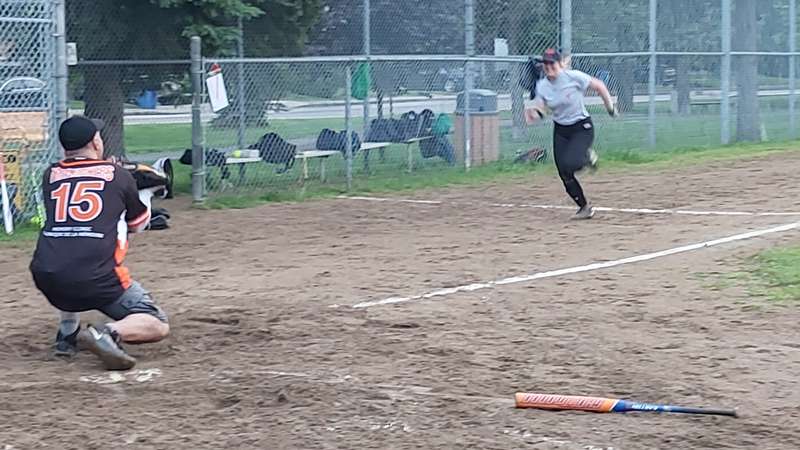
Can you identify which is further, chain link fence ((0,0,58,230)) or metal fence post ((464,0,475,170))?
metal fence post ((464,0,475,170))

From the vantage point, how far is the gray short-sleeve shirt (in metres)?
13.1

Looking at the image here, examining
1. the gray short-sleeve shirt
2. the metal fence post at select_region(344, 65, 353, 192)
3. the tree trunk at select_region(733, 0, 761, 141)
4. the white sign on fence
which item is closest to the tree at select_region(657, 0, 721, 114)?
the tree trunk at select_region(733, 0, 761, 141)

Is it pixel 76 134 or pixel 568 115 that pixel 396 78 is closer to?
pixel 568 115

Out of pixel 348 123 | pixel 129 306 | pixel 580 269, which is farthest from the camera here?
pixel 348 123

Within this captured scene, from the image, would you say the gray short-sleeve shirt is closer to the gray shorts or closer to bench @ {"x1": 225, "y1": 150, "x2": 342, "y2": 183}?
bench @ {"x1": 225, "y1": 150, "x2": 342, "y2": 183}

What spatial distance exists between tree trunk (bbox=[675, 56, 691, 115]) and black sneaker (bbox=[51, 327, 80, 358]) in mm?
17134

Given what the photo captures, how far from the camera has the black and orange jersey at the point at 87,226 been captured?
6902mm

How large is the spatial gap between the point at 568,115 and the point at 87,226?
7217mm

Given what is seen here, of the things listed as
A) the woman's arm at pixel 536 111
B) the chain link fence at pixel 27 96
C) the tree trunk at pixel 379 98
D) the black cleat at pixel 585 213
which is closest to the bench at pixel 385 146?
the tree trunk at pixel 379 98

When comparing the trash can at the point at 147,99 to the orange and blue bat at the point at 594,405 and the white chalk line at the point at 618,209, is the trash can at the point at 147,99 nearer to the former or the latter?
the white chalk line at the point at 618,209

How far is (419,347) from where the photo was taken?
286 inches

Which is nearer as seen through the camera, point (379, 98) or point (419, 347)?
point (419, 347)

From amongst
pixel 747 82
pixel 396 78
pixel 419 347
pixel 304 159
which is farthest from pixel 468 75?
pixel 419 347

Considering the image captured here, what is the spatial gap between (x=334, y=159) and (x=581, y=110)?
5429 mm
